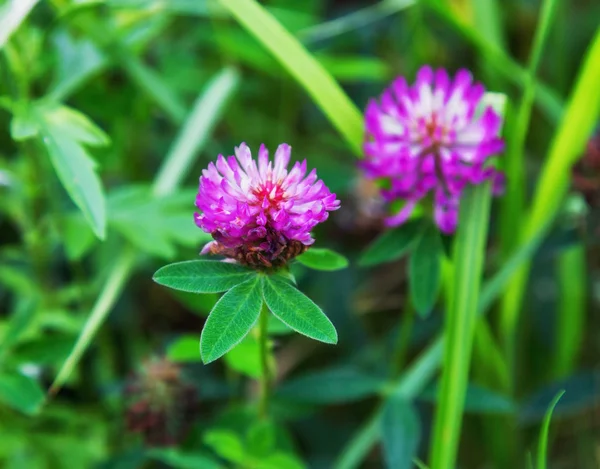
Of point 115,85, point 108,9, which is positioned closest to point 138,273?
point 115,85

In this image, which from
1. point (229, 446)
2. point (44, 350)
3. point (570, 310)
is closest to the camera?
point (229, 446)

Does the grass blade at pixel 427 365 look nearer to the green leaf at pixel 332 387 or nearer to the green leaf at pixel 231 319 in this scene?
the green leaf at pixel 332 387

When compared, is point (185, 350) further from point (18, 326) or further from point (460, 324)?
point (460, 324)

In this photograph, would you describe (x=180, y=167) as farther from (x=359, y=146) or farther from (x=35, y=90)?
(x=35, y=90)

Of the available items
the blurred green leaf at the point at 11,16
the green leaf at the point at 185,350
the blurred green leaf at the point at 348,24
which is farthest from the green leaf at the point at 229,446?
the blurred green leaf at the point at 348,24

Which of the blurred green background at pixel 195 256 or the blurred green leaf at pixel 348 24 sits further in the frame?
the blurred green leaf at pixel 348 24

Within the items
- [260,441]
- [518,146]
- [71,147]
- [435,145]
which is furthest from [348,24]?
[260,441]

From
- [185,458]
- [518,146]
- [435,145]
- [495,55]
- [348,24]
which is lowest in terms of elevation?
[185,458]
